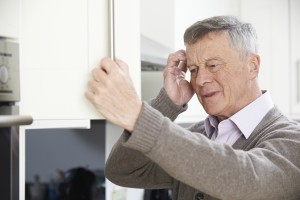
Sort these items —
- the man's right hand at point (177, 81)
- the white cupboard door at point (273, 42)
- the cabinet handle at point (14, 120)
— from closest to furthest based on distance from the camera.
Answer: the cabinet handle at point (14, 120) → the man's right hand at point (177, 81) → the white cupboard door at point (273, 42)

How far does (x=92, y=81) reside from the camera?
80cm

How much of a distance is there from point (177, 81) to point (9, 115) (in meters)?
0.64

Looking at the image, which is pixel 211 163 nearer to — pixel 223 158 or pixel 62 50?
pixel 223 158

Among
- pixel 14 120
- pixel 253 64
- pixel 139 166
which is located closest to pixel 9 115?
pixel 14 120

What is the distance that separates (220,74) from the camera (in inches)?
44.4

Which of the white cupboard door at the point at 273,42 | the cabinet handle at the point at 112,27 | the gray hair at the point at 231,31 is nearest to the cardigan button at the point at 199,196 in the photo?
the gray hair at the point at 231,31

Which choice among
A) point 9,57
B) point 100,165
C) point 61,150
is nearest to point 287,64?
point 100,165

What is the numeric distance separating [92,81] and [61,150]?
1.00 metres

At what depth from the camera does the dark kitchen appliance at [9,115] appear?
→ 2.49 feet

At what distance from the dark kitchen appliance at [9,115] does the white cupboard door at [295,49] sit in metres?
1.91

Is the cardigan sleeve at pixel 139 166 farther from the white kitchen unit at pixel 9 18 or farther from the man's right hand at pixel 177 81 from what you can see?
the white kitchen unit at pixel 9 18

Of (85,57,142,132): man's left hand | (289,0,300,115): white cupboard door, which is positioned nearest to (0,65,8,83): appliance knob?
(85,57,142,132): man's left hand

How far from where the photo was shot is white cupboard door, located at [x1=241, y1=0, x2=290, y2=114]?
7.82 feet

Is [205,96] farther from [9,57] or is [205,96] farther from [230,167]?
[9,57]
